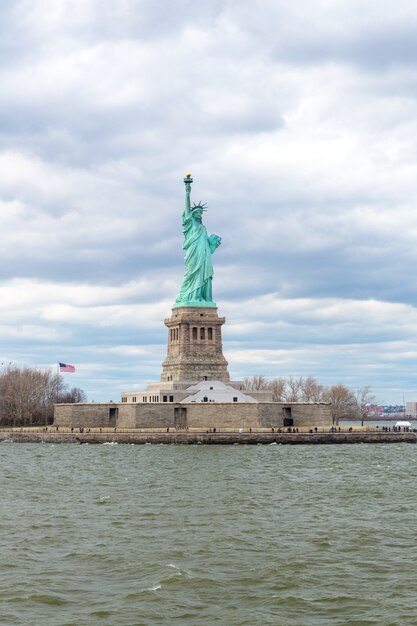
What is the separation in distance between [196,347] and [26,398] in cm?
2779

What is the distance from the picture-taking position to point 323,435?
3076 inches

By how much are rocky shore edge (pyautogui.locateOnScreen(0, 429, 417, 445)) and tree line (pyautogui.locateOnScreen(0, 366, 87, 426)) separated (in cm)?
2133

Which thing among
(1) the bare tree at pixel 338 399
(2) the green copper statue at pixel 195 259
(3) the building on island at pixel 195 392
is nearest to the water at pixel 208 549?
(3) the building on island at pixel 195 392

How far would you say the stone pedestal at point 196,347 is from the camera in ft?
286

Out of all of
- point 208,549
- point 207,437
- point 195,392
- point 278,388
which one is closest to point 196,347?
point 195,392

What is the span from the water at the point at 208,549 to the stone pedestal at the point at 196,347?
3879 cm

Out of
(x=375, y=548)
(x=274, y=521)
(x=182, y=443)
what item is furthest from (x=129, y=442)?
(x=375, y=548)

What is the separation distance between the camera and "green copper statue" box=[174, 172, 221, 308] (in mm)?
90438

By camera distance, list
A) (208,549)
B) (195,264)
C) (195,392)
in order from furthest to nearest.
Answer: (195,264)
(195,392)
(208,549)

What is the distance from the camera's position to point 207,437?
7531cm

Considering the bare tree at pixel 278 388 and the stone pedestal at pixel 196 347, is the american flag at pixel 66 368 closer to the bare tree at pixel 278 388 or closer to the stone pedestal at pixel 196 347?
the stone pedestal at pixel 196 347

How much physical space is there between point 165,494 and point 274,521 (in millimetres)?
8711

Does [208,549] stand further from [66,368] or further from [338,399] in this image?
[338,399]

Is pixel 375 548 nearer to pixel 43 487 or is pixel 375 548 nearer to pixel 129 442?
pixel 43 487
